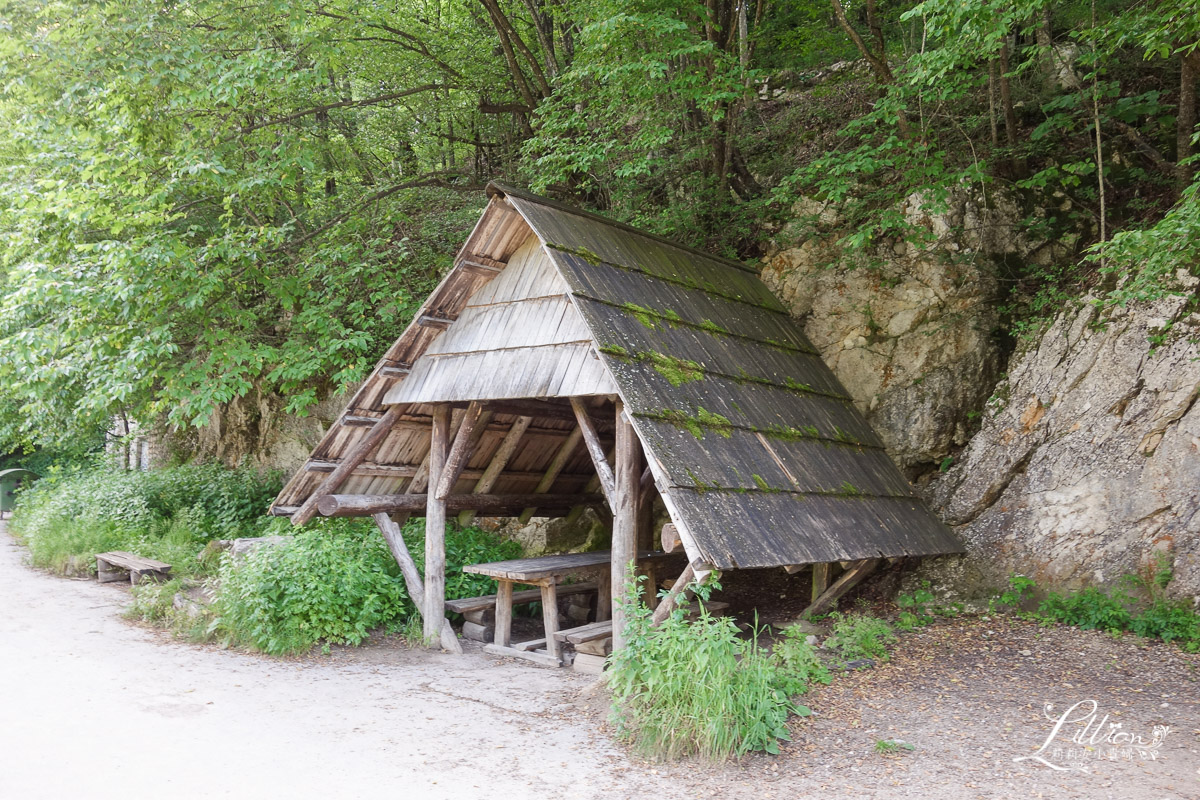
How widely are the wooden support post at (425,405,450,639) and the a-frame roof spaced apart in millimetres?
283

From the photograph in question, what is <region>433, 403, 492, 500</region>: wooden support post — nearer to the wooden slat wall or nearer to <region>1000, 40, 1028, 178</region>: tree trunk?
the wooden slat wall

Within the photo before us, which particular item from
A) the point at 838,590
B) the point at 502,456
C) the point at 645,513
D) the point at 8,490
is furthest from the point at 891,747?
the point at 8,490

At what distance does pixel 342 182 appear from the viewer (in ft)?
42.2

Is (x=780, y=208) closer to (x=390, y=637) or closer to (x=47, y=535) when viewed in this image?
(x=390, y=637)

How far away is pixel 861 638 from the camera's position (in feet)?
20.6

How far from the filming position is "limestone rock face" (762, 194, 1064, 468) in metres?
8.33

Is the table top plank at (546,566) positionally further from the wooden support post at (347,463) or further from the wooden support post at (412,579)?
the wooden support post at (347,463)

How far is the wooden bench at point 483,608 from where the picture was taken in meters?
7.87

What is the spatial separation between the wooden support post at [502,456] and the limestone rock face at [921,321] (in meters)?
→ 3.45

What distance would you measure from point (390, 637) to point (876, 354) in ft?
18.9

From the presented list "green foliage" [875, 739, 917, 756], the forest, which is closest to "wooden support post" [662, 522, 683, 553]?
"green foliage" [875, 739, 917, 756]

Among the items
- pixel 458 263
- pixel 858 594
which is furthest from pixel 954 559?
pixel 458 263

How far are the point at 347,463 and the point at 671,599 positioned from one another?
3.86m

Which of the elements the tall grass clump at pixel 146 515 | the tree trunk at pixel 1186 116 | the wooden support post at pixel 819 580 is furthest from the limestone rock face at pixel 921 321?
the tall grass clump at pixel 146 515
